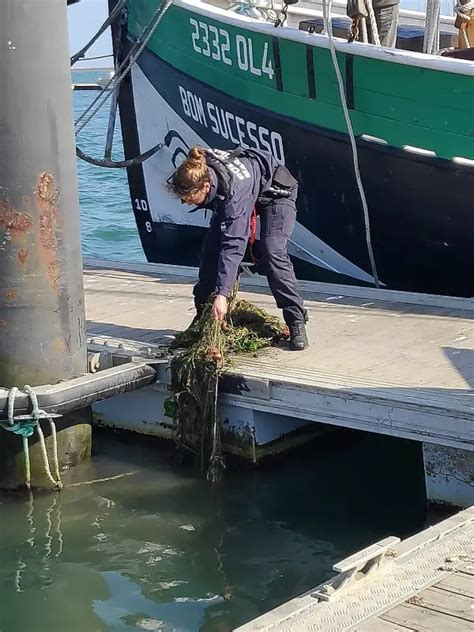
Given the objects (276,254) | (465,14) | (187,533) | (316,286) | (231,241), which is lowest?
(187,533)

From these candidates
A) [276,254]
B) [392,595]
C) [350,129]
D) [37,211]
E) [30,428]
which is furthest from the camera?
[350,129]

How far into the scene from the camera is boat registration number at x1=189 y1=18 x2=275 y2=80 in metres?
7.99

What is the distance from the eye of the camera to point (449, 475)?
500 centimetres

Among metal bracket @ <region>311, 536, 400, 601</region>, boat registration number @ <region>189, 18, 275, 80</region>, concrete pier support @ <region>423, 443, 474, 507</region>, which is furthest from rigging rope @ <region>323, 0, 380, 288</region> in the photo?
metal bracket @ <region>311, 536, 400, 601</region>

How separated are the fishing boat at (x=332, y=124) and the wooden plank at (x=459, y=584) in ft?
12.5

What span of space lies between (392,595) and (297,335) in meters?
2.37

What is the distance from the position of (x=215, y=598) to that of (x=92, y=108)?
18.6ft

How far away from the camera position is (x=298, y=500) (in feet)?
17.8

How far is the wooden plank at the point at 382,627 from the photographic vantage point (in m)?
3.38

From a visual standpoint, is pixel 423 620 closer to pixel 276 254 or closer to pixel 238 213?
pixel 238 213

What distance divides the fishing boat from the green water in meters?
1.93

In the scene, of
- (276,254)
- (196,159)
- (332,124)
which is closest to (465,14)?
(332,124)

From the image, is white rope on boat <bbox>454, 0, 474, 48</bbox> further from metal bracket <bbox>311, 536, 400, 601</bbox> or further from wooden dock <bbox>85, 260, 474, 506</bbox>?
metal bracket <bbox>311, 536, 400, 601</bbox>

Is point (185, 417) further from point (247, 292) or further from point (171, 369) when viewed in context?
point (247, 292)
